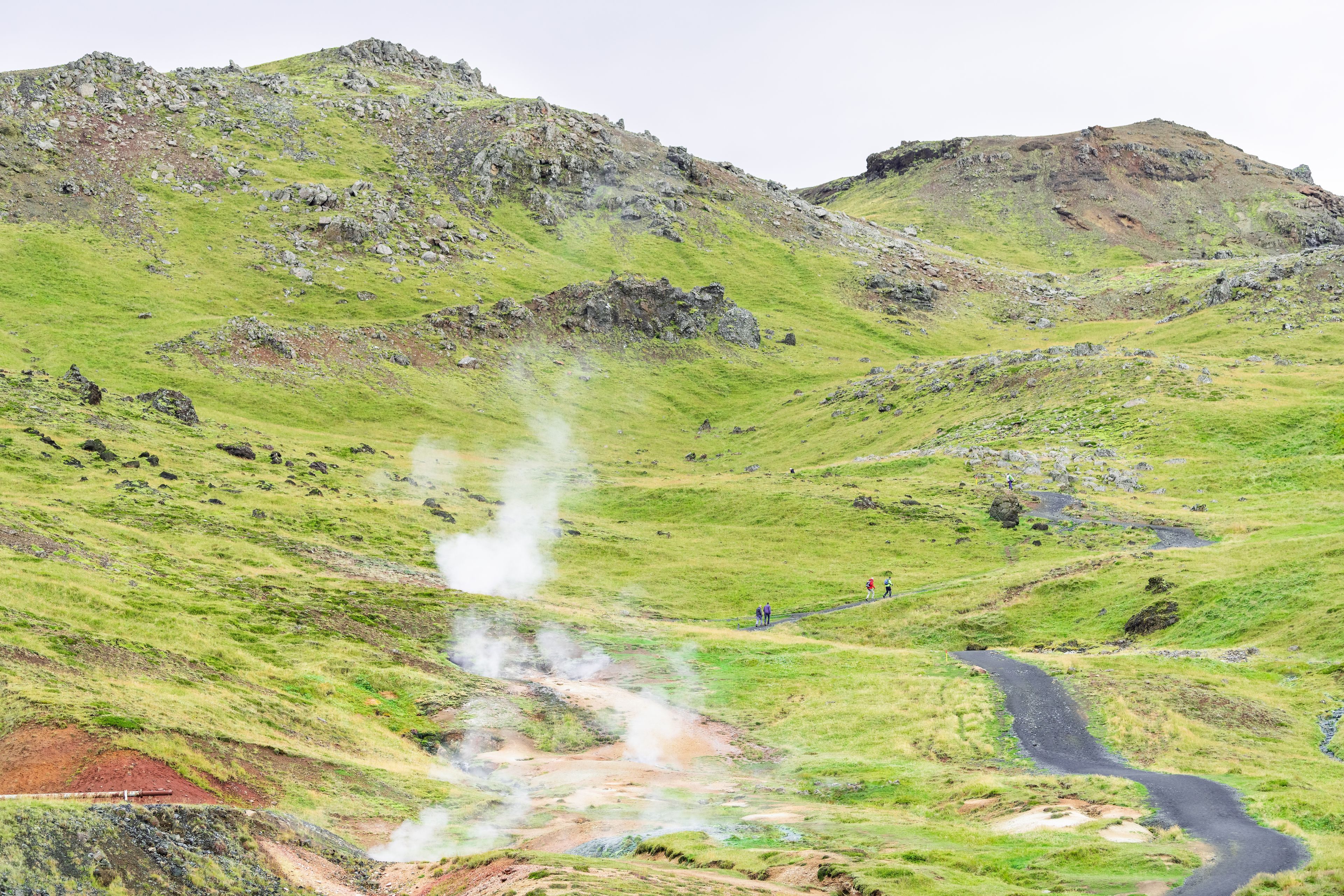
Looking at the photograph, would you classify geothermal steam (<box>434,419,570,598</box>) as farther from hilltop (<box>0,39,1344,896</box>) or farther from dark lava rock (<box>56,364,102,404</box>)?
dark lava rock (<box>56,364,102,404</box>)

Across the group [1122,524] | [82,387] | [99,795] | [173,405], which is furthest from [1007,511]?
[82,387]

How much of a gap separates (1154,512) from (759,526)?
3670 cm

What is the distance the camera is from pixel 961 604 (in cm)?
7044

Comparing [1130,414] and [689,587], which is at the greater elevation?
[1130,414]

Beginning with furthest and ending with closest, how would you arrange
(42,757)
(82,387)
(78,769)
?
1. (82,387)
2. (42,757)
3. (78,769)

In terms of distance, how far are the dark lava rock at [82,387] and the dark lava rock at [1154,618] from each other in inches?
3621

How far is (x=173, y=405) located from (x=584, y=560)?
165ft

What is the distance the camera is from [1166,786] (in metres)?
A: 31.9

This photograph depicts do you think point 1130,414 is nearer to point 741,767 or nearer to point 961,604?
point 961,604

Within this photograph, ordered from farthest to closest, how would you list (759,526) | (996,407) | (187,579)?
1. (996,407)
2. (759,526)
3. (187,579)

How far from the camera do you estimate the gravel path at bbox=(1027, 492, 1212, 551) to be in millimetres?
77875

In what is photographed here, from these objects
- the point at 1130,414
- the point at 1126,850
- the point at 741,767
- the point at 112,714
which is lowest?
the point at 741,767

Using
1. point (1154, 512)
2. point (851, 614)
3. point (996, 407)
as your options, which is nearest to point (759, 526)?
point (851, 614)

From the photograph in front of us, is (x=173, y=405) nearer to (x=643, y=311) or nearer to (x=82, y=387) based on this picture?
(x=82, y=387)
